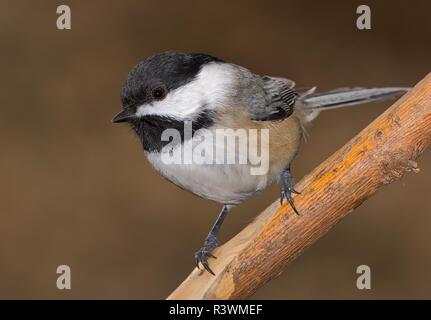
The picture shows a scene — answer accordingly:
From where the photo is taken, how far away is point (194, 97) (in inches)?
90.4

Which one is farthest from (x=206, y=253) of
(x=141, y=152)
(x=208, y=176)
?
(x=141, y=152)

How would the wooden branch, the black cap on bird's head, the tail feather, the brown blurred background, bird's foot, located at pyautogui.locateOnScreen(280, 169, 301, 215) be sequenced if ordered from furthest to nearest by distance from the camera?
1. the brown blurred background
2. the tail feather
3. the black cap on bird's head
4. bird's foot, located at pyautogui.locateOnScreen(280, 169, 301, 215)
5. the wooden branch

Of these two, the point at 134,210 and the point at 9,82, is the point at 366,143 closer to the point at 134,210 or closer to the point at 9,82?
the point at 134,210

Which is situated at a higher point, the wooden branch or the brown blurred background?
the brown blurred background

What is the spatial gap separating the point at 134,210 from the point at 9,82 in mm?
1215

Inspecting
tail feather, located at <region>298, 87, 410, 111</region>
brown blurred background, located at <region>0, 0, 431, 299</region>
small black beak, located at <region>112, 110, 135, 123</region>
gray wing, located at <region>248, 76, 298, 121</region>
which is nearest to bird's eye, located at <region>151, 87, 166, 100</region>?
small black beak, located at <region>112, 110, 135, 123</region>

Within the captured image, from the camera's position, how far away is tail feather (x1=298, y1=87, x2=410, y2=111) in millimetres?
2770

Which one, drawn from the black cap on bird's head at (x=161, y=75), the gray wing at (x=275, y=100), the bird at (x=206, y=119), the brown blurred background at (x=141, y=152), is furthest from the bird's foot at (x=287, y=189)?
the brown blurred background at (x=141, y=152)

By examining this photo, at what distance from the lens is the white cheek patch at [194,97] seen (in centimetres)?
226

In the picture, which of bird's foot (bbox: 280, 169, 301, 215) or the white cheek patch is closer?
bird's foot (bbox: 280, 169, 301, 215)

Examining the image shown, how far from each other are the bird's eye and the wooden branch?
50 centimetres

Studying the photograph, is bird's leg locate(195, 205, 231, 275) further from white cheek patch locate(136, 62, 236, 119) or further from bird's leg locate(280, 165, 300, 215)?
white cheek patch locate(136, 62, 236, 119)

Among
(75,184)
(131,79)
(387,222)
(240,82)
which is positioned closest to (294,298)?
(387,222)

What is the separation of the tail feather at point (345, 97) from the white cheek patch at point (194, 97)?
0.67 metres
